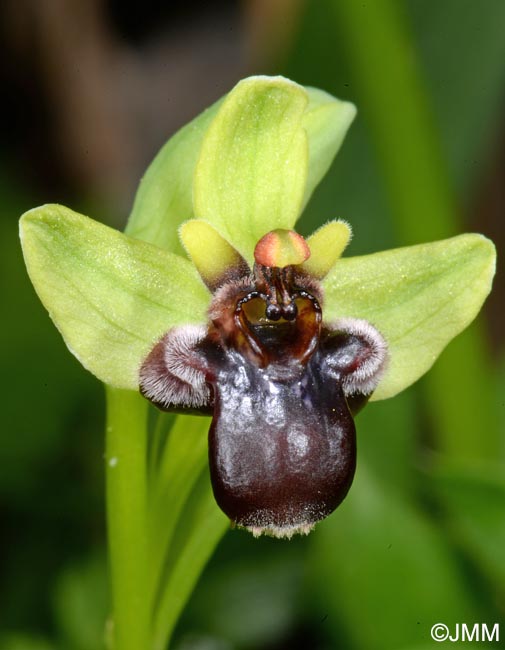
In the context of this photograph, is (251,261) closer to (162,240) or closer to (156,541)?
(162,240)

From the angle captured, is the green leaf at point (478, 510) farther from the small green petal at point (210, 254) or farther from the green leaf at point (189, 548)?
the small green petal at point (210, 254)

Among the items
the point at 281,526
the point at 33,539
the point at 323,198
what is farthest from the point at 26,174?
the point at 281,526

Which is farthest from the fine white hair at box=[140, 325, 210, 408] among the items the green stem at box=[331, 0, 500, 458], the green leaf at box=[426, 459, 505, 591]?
the green stem at box=[331, 0, 500, 458]

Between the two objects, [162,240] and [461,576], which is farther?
[461,576]

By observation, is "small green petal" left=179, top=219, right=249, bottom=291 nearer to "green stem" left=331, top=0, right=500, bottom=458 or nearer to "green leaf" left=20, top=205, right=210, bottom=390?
"green leaf" left=20, top=205, right=210, bottom=390

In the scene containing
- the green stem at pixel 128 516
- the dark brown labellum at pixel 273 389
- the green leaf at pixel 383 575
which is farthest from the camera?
the green leaf at pixel 383 575

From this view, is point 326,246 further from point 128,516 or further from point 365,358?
point 128,516

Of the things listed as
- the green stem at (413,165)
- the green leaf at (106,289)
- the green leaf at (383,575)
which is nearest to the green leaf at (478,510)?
the green leaf at (383,575)
